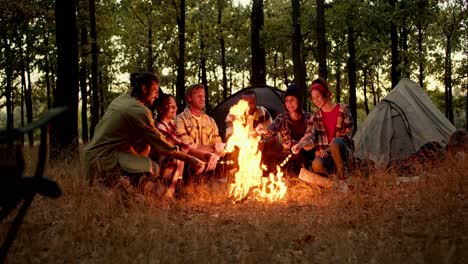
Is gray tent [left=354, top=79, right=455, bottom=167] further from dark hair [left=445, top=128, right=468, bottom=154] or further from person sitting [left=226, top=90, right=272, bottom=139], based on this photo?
person sitting [left=226, top=90, right=272, bottom=139]

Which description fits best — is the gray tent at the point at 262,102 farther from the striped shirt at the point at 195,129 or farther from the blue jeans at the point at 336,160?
the blue jeans at the point at 336,160

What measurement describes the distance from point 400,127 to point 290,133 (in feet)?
9.67

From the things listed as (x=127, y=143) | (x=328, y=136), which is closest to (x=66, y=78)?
(x=127, y=143)

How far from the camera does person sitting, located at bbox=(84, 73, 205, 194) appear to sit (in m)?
5.02

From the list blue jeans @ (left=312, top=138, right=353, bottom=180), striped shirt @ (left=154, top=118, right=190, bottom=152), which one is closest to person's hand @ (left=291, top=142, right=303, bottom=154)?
blue jeans @ (left=312, top=138, right=353, bottom=180)

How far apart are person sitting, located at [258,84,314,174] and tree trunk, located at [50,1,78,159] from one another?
4383 millimetres

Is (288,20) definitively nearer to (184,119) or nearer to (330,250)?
(184,119)

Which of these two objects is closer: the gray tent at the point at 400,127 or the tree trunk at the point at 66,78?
the gray tent at the point at 400,127

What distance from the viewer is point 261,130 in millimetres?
7289

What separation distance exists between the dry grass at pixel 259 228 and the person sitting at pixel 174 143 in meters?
0.33

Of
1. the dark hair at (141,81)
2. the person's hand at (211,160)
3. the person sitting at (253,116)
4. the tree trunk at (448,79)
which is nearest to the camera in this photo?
the dark hair at (141,81)

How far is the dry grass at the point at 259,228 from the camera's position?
3348mm

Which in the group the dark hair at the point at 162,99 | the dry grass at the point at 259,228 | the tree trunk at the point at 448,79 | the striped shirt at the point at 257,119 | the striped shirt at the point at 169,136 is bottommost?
the dry grass at the point at 259,228

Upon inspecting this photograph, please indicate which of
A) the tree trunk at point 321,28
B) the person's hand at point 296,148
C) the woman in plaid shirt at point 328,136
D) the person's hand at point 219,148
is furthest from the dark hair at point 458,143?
the tree trunk at point 321,28
